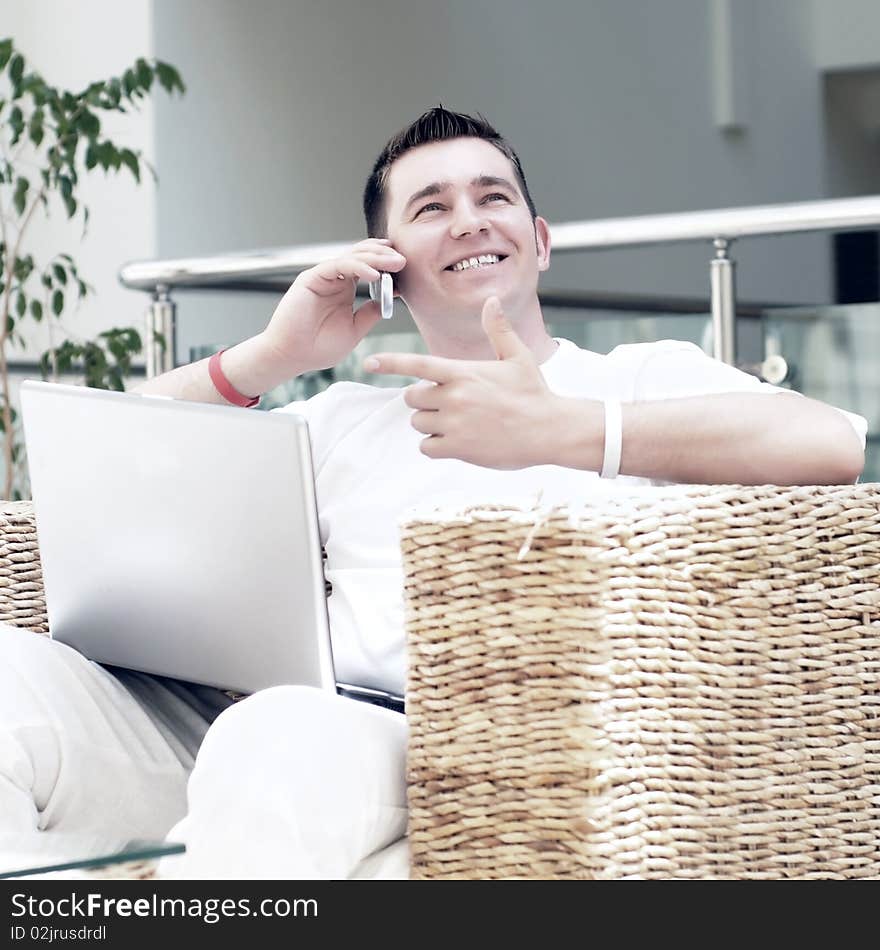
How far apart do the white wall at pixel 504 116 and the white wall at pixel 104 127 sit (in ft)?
0.28

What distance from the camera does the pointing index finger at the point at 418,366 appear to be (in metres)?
1.36

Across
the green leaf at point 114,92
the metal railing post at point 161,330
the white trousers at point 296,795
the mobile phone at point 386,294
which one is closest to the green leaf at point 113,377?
the metal railing post at point 161,330

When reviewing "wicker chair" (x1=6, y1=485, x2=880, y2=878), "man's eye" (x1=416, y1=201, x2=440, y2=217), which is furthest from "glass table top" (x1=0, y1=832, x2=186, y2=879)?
"man's eye" (x1=416, y1=201, x2=440, y2=217)

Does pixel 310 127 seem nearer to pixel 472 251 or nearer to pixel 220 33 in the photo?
pixel 220 33

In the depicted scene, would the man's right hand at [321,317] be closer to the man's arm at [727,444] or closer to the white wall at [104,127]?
the man's arm at [727,444]

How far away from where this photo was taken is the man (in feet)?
4.07

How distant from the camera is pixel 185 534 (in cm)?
143

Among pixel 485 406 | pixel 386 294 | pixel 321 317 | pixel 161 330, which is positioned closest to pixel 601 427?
pixel 485 406

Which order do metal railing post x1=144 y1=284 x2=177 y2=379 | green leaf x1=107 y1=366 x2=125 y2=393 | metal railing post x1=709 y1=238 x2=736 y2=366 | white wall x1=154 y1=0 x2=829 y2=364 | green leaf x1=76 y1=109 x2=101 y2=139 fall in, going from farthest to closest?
white wall x1=154 y1=0 x2=829 y2=364 → green leaf x1=107 y1=366 x2=125 y2=393 → green leaf x1=76 y1=109 x2=101 y2=139 → metal railing post x1=144 y1=284 x2=177 y2=379 → metal railing post x1=709 y1=238 x2=736 y2=366

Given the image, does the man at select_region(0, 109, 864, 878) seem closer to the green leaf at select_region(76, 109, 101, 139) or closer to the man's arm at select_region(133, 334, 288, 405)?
the man's arm at select_region(133, 334, 288, 405)

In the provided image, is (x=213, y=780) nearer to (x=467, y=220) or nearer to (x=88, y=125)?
(x=467, y=220)

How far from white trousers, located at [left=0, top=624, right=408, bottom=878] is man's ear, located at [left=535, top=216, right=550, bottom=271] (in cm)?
87

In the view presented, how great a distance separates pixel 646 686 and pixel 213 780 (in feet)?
1.21
